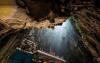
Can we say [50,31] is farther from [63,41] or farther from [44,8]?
[44,8]

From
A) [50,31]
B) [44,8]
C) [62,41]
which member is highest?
[44,8]

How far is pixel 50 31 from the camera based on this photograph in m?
3.43

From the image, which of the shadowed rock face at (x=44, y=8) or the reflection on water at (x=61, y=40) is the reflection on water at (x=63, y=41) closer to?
the reflection on water at (x=61, y=40)

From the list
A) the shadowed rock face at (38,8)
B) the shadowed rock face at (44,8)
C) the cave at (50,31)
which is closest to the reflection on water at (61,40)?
the cave at (50,31)

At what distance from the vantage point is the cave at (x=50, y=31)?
2930mm

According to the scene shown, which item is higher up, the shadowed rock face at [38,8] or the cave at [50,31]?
the shadowed rock face at [38,8]

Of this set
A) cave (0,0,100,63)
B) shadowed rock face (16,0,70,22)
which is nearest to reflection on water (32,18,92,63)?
cave (0,0,100,63)

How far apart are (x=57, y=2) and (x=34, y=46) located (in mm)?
1052

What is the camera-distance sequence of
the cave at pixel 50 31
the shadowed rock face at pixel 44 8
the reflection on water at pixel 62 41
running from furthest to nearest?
the shadowed rock face at pixel 44 8, the reflection on water at pixel 62 41, the cave at pixel 50 31

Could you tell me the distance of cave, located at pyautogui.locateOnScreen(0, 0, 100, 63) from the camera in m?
2.93

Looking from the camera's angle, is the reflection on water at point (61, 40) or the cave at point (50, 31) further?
the reflection on water at point (61, 40)

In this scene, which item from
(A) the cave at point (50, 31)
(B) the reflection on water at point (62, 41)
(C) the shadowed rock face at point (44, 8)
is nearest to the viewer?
(A) the cave at point (50, 31)

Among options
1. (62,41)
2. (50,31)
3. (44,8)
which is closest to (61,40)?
(62,41)

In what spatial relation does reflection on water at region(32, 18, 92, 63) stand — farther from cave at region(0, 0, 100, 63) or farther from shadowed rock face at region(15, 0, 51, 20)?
shadowed rock face at region(15, 0, 51, 20)
